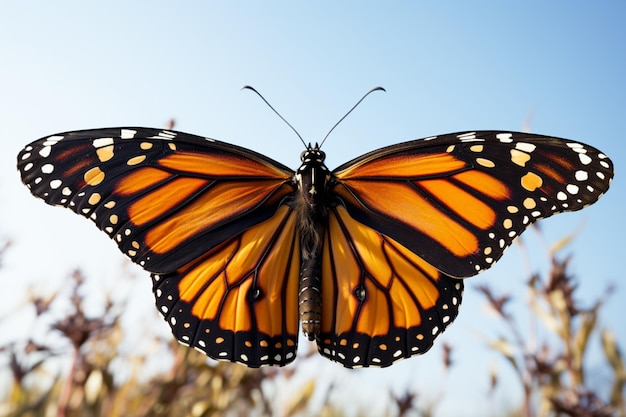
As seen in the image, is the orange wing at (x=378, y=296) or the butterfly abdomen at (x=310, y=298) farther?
the orange wing at (x=378, y=296)

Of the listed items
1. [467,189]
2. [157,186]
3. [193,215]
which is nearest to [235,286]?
[193,215]

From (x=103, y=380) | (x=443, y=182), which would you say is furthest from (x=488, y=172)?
(x=103, y=380)

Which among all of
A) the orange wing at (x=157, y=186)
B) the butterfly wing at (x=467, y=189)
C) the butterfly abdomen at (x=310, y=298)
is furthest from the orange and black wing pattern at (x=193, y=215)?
the butterfly wing at (x=467, y=189)

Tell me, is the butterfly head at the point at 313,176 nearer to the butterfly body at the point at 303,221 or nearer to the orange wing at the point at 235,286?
the butterfly body at the point at 303,221

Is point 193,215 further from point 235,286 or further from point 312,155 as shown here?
point 312,155

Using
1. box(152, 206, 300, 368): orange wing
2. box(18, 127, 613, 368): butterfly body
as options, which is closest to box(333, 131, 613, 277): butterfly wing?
box(18, 127, 613, 368): butterfly body

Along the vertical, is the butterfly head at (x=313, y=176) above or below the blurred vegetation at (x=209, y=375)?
above

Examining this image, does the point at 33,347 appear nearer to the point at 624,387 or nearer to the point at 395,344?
the point at 395,344

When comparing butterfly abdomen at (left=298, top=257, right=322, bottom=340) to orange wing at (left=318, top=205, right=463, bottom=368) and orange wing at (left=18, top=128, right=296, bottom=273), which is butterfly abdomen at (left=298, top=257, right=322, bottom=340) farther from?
orange wing at (left=18, top=128, right=296, bottom=273)
